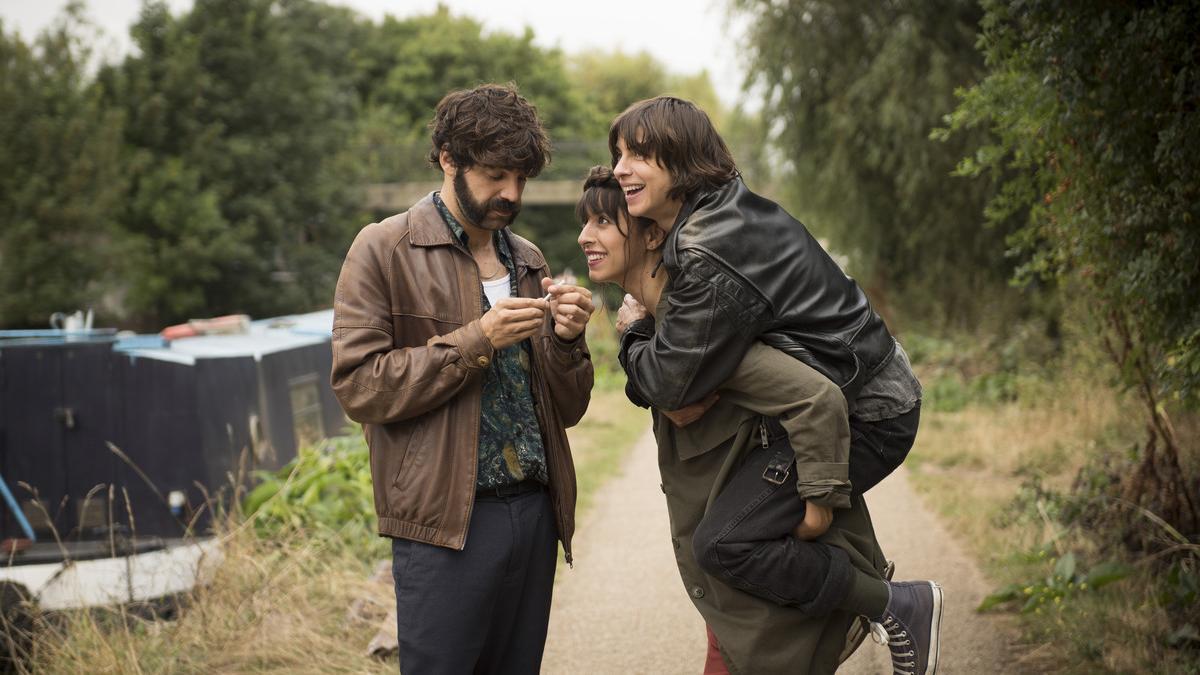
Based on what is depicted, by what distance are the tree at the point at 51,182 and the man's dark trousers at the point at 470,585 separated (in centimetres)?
1814

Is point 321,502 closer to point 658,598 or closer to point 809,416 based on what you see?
point 658,598

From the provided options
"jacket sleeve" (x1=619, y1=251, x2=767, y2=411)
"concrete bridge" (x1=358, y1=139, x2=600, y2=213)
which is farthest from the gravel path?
"concrete bridge" (x1=358, y1=139, x2=600, y2=213)

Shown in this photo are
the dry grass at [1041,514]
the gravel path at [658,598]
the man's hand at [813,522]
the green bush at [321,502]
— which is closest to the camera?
the man's hand at [813,522]

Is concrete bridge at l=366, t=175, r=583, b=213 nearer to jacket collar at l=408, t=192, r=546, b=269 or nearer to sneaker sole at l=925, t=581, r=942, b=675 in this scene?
jacket collar at l=408, t=192, r=546, b=269

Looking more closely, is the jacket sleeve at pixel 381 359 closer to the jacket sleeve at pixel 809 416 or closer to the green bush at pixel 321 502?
the jacket sleeve at pixel 809 416

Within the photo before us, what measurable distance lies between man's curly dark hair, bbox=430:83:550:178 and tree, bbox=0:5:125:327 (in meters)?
18.1

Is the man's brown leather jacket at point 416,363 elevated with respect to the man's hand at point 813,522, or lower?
elevated

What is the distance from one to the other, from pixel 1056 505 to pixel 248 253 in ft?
65.8

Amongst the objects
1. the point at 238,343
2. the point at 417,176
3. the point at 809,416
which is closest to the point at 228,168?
the point at 417,176

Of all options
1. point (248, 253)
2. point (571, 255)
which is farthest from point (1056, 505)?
point (571, 255)

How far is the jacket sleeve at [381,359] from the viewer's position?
2.50m

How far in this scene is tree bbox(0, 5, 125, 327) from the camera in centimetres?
1823

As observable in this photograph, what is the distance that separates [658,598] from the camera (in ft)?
19.1

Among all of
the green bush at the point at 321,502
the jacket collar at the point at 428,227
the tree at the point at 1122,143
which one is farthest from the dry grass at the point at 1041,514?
the green bush at the point at 321,502
